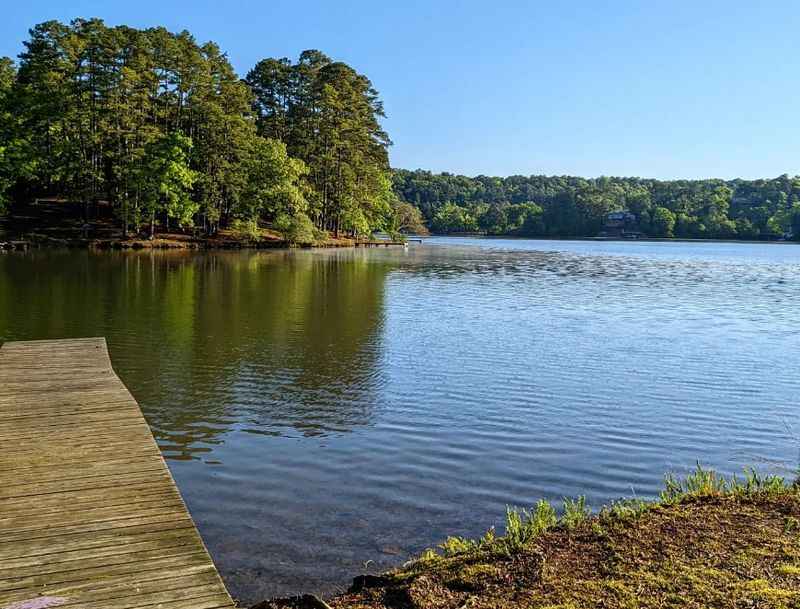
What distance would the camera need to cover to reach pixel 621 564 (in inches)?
206

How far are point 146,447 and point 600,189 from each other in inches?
7366

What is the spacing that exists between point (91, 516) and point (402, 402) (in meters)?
7.31

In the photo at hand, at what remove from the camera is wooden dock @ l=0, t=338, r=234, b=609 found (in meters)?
4.64

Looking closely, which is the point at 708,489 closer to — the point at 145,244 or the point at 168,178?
the point at 145,244

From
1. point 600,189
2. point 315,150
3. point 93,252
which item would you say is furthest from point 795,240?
point 93,252

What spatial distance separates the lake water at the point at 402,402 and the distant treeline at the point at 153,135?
28057mm

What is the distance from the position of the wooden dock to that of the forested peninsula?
4724cm

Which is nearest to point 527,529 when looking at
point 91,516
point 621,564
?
point 621,564

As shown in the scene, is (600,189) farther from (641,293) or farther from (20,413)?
(20,413)

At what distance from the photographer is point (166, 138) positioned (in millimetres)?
55000

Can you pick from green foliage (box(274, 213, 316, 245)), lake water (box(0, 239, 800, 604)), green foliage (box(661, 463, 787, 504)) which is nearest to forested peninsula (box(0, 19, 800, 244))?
green foliage (box(274, 213, 316, 245))

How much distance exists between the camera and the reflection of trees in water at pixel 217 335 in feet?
38.5

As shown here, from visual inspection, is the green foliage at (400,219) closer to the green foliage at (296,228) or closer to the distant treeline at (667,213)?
the green foliage at (296,228)

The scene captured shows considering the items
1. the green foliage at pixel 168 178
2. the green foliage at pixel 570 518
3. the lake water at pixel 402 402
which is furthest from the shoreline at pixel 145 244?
the green foliage at pixel 570 518
